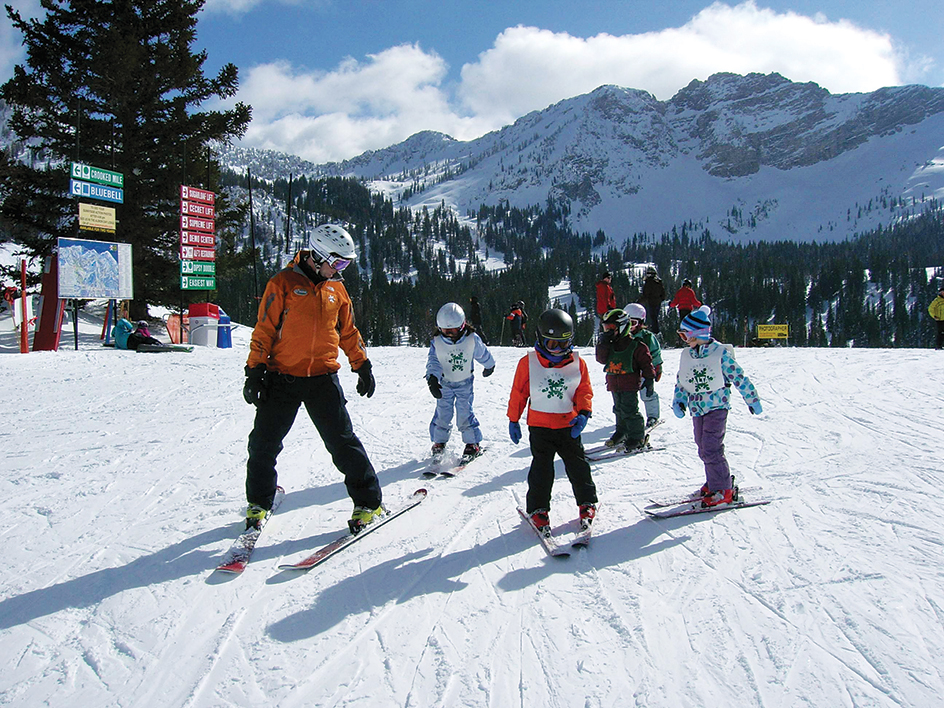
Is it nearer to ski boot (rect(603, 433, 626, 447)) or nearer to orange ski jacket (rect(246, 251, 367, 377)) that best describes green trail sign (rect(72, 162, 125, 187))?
orange ski jacket (rect(246, 251, 367, 377))

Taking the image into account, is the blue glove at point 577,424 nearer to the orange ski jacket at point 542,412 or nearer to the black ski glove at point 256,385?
the orange ski jacket at point 542,412

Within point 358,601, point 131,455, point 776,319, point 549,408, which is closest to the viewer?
point 358,601

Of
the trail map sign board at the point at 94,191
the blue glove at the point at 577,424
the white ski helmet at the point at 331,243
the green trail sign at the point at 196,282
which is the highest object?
the trail map sign board at the point at 94,191

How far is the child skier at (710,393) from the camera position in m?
4.28

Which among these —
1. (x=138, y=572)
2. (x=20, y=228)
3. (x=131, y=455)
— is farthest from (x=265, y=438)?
(x=20, y=228)

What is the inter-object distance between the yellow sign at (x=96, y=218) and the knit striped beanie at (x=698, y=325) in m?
15.5

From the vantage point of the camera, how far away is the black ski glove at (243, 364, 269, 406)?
3.43 m

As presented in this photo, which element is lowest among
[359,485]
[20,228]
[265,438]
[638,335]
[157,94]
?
[359,485]

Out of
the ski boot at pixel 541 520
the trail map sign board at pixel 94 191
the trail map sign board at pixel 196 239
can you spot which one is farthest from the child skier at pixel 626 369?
the trail map sign board at pixel 196 239

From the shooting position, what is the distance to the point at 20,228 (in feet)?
57.9

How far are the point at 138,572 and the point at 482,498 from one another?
2514 millimetres

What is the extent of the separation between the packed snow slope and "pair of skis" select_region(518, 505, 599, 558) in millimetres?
68

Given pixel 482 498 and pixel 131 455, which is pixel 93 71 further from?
pixel 482 498

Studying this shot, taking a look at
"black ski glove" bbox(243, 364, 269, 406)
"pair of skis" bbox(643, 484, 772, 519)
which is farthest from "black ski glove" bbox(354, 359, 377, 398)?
"pair of skis" bbox(643, 484, 772, 519)
